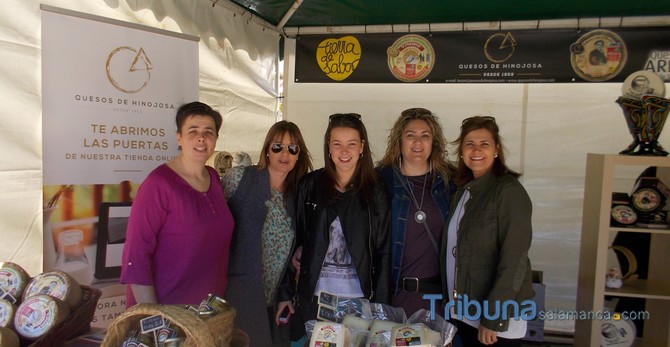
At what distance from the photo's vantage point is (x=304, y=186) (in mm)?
2133

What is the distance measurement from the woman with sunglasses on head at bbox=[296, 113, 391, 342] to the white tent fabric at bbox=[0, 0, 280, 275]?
127 centimetres

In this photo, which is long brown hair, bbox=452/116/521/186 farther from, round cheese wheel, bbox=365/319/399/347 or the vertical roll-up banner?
the vertical roll-up banner

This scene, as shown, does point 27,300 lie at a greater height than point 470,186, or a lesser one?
lesser

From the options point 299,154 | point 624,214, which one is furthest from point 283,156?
point 624,214

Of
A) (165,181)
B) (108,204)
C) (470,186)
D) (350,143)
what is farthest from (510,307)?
(108,204)

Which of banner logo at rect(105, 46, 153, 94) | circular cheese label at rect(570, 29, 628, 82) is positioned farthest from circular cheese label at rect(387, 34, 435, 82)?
banner logo at rect(105, 46, 153, 94)

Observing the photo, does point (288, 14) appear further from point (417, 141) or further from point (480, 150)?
Answer: point (480, 150)

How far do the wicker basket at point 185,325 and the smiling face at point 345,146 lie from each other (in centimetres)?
94

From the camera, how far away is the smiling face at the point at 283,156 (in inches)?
81.7

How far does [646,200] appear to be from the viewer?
263 cm

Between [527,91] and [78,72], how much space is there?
303cm

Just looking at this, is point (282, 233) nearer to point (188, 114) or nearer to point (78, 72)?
point (188, 114)

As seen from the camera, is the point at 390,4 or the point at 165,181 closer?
the point at 165,181

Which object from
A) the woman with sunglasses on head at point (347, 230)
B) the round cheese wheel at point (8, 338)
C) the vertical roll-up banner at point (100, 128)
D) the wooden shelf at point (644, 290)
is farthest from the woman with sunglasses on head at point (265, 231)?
the wooden shelf at point (644, 290)
